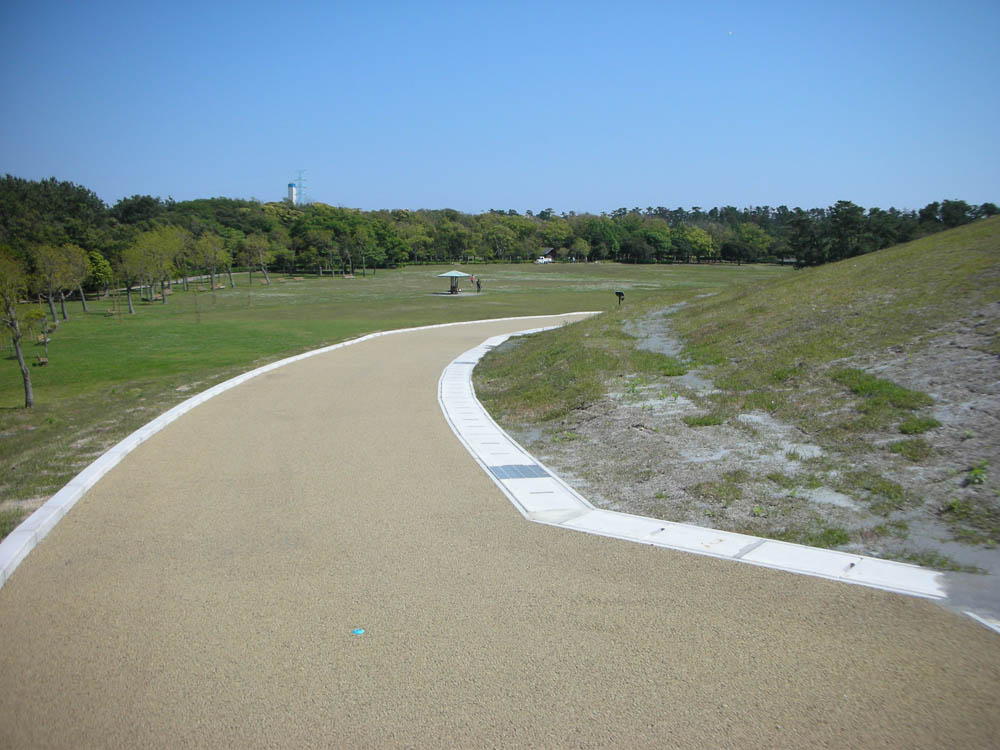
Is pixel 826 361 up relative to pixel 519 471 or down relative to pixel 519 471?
up

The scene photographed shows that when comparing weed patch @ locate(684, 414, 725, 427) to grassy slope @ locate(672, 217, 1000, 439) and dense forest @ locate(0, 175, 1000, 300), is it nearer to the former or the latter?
grassy slope @ locate(672, 217, 1000, 439)

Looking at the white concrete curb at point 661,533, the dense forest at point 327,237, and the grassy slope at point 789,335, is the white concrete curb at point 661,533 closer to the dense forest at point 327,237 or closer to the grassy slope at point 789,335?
the grassy slope at point 789,335

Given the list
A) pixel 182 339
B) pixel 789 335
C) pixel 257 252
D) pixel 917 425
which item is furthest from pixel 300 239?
pixel 917 425

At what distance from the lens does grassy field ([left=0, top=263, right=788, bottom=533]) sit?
11611 mm

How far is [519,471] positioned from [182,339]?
30500 millimetres

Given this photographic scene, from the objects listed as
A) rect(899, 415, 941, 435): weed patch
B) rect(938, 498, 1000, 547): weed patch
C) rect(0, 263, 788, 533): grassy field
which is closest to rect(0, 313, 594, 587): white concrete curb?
rect(0, 263, 788, 533): grassy field

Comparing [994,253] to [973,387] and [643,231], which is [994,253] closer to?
[973,387]

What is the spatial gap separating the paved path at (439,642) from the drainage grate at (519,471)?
1.24 metres

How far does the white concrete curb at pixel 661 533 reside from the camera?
6016 millimetres

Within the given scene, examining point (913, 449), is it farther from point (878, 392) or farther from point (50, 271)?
point (50, 271)

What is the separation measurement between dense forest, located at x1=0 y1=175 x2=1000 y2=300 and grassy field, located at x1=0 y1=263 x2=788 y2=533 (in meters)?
4.38

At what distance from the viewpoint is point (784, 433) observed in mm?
9945

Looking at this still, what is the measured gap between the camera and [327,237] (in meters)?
100

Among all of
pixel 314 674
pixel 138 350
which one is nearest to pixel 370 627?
pixel 314 674
